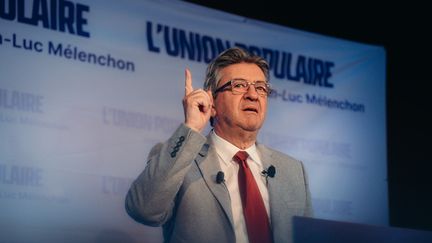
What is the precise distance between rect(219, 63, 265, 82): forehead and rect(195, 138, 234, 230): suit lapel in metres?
0.34

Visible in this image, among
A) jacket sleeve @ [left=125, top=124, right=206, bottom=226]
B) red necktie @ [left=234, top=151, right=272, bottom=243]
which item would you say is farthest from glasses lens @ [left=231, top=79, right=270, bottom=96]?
jacket sleeve @ [left=125, top=124, right=206, bottom=226]

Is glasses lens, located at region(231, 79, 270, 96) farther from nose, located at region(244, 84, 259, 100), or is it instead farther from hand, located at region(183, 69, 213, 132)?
hand, located at region(183, 69, 213, 132)

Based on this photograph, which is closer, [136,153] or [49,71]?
[49,71]

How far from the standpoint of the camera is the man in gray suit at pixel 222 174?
2.49 meters

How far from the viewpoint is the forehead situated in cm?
296

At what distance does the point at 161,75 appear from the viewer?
388 cm

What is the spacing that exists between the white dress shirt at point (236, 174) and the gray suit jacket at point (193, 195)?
0.04 meters

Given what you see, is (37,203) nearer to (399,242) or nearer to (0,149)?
(0,149)

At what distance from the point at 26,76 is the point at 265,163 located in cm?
135

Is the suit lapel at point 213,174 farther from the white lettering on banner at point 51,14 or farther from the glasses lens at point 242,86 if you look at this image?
the white lettering on banner at point 51,14

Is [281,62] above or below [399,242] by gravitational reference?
above

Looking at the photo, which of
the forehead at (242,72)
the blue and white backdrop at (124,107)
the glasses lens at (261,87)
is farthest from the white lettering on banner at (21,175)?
the glasses lens at (261,87)

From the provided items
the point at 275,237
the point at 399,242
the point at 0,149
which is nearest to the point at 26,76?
the point at 0,149

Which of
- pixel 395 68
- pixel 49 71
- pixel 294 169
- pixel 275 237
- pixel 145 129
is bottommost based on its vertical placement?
pixel 275 237
